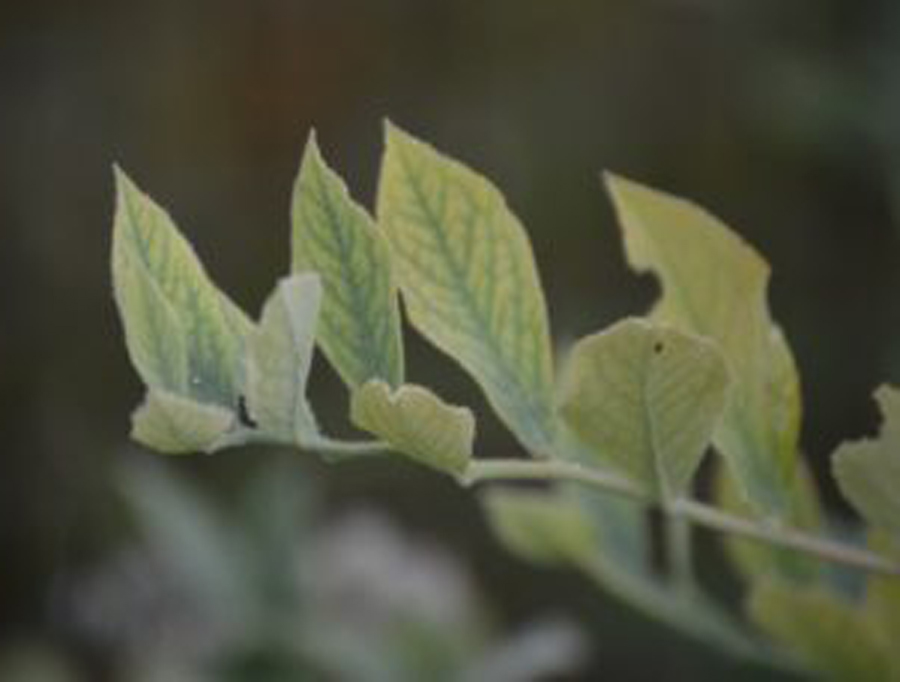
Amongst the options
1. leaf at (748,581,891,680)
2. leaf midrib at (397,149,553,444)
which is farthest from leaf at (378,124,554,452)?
leaf at (748,581,891,680)

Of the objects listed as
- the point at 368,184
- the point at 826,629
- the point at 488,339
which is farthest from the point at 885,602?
the point at 368,184

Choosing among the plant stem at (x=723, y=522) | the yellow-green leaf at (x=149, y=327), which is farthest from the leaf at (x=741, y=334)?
the yellow-green leaf at (x=149, y=327)

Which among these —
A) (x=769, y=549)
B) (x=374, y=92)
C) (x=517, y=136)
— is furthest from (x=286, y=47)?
(x=769, y=549)

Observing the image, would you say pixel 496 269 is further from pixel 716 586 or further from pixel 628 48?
pixel 628 48

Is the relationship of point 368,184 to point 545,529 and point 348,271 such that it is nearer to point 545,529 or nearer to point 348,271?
point 545,529

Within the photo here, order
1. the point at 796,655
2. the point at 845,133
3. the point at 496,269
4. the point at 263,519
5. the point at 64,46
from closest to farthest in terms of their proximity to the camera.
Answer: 1. the point at 496,269
2. the point at 796,655
3. the point at 263,519
4. the point at 845,133
5. the point at 64,46

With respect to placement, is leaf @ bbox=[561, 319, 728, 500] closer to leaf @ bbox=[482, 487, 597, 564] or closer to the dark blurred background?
leaf @ bbox=[482, 487, 597, 564]
